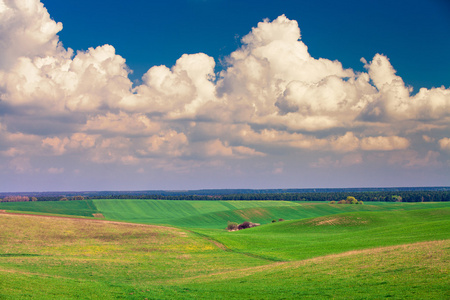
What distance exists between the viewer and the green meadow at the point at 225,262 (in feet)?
82.4

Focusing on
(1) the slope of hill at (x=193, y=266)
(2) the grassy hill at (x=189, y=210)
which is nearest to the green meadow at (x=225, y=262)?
(1) the slope of hill at (x=193, y=266)

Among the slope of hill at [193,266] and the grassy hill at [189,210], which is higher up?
the slope of hill at [193,266]

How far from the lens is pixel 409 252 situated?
32656mm

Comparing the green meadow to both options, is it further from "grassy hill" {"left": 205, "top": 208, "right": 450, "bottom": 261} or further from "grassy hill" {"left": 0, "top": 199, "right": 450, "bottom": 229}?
"grassy hill" {"left": 0, "top": 199, "right": 450, "bottom": 229}

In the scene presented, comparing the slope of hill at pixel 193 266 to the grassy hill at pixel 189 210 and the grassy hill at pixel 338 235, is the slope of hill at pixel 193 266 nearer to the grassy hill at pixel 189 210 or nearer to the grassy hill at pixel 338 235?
the grassy hill at pixel 338 235

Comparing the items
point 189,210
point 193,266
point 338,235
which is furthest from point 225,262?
point 189,210

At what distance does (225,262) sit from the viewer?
155 feet

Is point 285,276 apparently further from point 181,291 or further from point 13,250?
point 13,250

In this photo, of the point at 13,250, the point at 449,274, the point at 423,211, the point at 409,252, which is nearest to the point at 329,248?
the point at 409,252

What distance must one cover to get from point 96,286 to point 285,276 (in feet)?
48.1

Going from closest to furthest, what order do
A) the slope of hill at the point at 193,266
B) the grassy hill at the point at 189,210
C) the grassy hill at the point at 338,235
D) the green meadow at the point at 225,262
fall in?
the slope of hill at the point at 193,266 < the green meadow at the point at 225,262 < the grassy hill at the point at 338,235 < the grassy hill at the point at 189,210

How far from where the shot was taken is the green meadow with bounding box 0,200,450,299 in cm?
2512

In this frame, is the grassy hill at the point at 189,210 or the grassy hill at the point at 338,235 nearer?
the grassy hill at the point at 338,235

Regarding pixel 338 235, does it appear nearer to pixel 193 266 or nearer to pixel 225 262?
pixel 225 262
